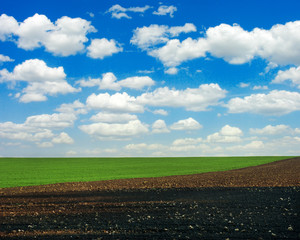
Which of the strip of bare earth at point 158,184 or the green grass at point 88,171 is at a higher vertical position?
the strip of bare earth at point 158,184

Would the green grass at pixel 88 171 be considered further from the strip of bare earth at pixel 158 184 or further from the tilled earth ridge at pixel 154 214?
the tilled earth ridge at pixel 154 214

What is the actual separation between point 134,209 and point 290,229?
8.39 meters

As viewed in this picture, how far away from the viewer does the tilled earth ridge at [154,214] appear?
497 inches

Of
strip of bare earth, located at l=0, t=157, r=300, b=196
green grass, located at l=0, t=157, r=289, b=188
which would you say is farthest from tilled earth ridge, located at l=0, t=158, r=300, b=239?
green grass, located at l=0, t=157, r=289, b=188

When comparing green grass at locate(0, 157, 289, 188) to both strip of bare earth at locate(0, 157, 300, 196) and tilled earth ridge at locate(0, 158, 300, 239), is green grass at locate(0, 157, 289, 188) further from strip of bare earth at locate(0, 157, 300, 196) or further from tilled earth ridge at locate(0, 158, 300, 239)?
tilled earth ridge at locate(0, 158, 300, 239)

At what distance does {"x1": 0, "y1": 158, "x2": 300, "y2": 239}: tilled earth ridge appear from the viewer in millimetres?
12625

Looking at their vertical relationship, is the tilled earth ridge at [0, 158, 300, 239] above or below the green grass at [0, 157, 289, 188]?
above

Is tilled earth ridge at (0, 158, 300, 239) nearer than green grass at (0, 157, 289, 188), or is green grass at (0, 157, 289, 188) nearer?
tilled earth ridge at (0, 158, 300, 239)

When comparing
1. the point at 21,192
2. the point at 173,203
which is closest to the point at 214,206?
the point at 173,203

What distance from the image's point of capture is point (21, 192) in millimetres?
26891

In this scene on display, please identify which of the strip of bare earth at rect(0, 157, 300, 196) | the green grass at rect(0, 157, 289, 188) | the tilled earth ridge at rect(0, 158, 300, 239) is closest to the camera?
the tilled earth ridge at rect(0, 158, 300, 239)

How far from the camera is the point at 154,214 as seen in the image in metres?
16.2

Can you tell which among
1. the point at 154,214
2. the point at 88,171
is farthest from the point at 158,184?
the point at 88,171

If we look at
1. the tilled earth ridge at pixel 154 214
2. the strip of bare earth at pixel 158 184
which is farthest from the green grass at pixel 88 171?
the tilled earth ridge at pixel 154 214
